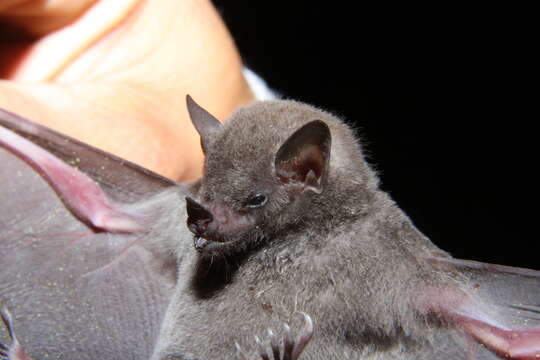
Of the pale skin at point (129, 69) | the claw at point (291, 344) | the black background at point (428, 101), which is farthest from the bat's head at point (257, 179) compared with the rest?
the black background at point (428, 101)

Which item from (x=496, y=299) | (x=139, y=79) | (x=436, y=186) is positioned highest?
(x=139, y=79)

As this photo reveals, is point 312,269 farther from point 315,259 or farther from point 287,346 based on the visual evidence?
point 287,346

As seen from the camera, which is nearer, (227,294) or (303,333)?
(303,333)

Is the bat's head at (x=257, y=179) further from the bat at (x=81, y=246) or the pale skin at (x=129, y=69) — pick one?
the pale skin at (x=129, y=69)

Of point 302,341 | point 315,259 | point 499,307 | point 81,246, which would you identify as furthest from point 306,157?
point 81,246

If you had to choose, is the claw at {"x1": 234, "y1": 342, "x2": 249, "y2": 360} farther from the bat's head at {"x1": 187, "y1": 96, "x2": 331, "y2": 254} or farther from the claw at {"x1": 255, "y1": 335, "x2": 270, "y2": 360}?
the bat's head at {"x1": 187, "y1": 96, "x2": 331, "y2": 254}

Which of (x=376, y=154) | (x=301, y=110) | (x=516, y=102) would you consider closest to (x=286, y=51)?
(x=376, y=154)

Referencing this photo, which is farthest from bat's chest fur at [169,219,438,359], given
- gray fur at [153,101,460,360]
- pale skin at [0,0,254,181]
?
pale skin at [0,0,254,181]

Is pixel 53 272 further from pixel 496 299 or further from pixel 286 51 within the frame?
pixel 286 51
